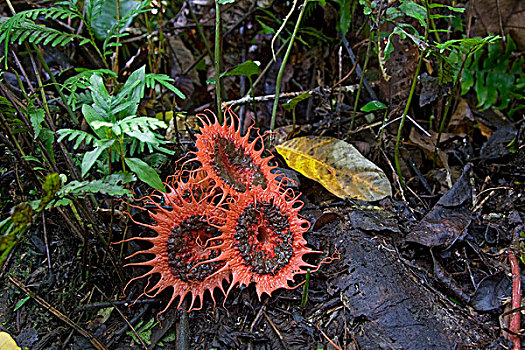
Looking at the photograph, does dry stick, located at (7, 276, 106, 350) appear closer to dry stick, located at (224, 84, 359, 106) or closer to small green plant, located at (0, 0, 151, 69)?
small green plant, located at (0, 0, 151, 69)

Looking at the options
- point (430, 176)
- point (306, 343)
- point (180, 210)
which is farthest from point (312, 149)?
point (306, 343)

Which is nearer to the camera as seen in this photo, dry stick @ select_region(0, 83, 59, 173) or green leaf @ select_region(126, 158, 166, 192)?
green leaf @ select_region(126, 158, 166, 192)

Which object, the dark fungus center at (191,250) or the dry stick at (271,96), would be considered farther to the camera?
the dry stick at (271,96)

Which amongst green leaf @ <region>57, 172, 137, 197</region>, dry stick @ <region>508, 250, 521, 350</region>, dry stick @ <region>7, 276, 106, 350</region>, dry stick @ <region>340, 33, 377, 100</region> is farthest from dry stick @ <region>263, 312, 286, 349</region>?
dry stick @ <region>340, 33, 377, 100</region>

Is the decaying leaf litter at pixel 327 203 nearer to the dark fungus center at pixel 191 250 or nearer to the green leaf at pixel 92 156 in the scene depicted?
the green leaf at pixel 92 156

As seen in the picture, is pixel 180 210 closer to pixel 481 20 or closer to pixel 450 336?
pixel 450 336

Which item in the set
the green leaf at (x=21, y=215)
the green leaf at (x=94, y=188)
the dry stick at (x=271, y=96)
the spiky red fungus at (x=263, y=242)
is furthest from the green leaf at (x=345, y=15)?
the green leaf at (x=21, y=215)

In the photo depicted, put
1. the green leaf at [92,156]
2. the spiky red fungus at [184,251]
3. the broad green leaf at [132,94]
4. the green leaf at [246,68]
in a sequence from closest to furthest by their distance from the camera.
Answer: the green leaf at [92,156], the broad green leaf at [132,94], the spiky red fungus at [184,251], the green leaf at [246,68]

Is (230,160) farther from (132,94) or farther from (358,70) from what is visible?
(358,70)

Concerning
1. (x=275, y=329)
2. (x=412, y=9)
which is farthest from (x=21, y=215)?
(x=412, y=9)
